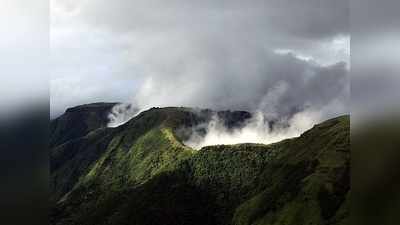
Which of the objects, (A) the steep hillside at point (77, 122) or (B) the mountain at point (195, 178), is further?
(A) the steep hillside at point (77, 122)

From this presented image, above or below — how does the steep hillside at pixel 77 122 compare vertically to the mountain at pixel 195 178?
above

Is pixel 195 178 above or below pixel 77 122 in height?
below

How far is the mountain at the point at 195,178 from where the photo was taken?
175 feet

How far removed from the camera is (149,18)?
91500mm

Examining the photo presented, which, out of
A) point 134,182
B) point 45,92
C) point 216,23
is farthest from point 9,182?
point 216,23

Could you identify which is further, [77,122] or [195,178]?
[77,122]

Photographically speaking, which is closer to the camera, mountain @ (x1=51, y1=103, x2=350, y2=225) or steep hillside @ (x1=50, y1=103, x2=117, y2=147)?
mountain @ (x1=51, y1=103, x2=350, y2=225)

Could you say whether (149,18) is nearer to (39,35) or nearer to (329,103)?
(329,103)

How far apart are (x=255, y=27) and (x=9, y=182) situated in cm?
7951

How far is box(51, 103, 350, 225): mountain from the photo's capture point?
5338cm

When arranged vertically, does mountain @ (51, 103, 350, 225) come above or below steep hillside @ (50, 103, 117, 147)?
below

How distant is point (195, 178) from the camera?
209 feet

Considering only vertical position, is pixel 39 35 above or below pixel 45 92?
above

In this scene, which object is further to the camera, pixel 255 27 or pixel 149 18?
pixel 149 18
